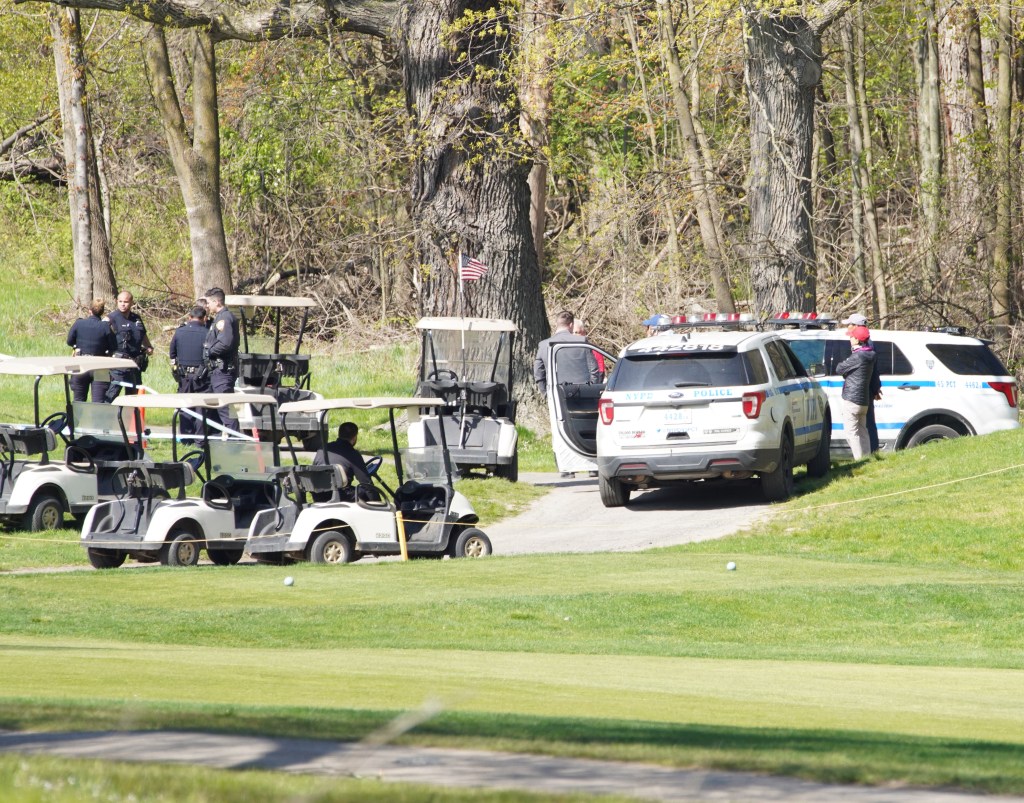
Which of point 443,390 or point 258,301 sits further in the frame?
point 258,301

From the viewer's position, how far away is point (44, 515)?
17.5 metres

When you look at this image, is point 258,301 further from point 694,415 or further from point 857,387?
point 857,387

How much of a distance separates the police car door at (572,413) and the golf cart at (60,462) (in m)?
4.92

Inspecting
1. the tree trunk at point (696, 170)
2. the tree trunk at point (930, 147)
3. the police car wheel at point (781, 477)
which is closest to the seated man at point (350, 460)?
the police car wheel at point (781, 477)

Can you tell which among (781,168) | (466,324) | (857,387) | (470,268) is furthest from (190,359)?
(781,168)

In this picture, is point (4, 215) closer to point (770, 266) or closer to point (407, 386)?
point (407, 386)

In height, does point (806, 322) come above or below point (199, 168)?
below

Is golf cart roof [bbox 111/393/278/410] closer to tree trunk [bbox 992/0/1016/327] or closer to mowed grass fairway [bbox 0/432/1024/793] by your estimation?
mowed grass fairway [bbox 0/432/1024/793]

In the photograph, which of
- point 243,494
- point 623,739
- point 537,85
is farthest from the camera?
point 537,85

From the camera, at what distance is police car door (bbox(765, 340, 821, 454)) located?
61.2 ft

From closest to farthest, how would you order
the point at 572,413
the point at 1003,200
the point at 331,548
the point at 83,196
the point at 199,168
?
the point at 331,548, the point at 572,413, the point at 1003,200, the point at 199,168, the point at 83,196

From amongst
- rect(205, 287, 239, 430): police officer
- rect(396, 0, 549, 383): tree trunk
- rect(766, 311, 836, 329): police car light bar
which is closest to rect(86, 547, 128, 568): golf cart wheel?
rect(205, 287, 239, 430): police officer

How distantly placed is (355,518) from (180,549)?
5.48 ft

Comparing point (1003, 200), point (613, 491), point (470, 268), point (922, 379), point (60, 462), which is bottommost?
point (613, 491)
